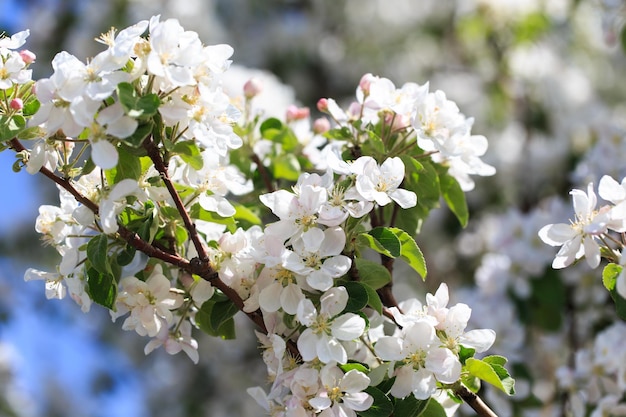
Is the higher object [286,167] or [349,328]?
[286,167]

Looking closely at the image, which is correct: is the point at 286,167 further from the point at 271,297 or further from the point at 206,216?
the point at 271,297

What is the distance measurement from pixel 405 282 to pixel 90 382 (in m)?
2.39

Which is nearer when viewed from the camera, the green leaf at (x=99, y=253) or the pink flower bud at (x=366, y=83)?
the green leaf at (x=99, y=253)

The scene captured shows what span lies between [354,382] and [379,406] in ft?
0.14

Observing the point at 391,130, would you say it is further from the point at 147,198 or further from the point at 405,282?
the point at 405,282

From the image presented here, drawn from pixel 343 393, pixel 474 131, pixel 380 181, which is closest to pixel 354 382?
pixel 343 393

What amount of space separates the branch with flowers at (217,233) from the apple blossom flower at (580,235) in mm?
136

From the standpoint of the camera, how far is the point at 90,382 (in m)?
5.09

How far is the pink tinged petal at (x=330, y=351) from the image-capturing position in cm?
93

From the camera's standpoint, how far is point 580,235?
0.97 metres

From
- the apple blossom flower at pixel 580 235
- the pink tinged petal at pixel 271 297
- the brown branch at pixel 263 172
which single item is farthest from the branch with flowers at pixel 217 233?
the brown branch at pixel 263 172

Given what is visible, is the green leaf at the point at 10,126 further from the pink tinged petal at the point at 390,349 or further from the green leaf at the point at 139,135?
the pink tinged petal at the point at 390,349

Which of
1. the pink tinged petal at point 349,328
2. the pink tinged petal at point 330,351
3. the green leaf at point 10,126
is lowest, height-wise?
the pink tinged petal at point 330,351

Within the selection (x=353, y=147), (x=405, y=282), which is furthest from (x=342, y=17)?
(x=353, y=147)
